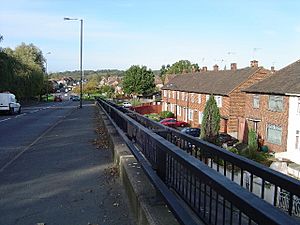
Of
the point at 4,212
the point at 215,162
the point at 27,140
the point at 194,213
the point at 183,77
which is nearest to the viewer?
the point at 194,213

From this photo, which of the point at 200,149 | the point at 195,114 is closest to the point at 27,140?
the point at 200,149

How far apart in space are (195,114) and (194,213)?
50561 millimetres

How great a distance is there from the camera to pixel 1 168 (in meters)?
8.18

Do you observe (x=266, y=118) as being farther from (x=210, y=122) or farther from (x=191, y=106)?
(x=191, y=106)

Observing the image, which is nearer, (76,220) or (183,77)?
(76,220)

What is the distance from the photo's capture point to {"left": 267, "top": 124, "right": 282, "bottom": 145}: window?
32378 mm

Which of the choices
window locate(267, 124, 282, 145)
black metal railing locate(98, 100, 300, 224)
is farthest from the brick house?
black metal railing locate(98, 100, 300, 224)

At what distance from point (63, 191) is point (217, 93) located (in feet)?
134

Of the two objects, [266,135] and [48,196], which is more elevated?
[48,196]

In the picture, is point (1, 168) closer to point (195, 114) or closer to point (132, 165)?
point (132, 165)

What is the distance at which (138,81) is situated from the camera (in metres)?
103

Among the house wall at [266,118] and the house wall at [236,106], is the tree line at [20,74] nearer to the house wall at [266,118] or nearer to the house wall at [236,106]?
the house wall at [236,106]

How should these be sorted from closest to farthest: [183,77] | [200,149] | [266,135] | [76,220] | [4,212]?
1. [200,149]
2. [76,220]
3. [4,212]
4. [266,135]
5. [183,77]

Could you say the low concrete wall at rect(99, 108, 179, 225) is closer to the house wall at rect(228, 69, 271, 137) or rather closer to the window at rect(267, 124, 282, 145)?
the window at rect(267, 124, 282, 145)
